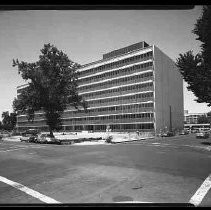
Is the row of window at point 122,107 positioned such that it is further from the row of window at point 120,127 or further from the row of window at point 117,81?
the row of window at point 117,81

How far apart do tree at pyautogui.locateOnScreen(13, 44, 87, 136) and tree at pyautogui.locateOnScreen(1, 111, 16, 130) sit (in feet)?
379

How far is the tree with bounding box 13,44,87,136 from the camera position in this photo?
1994 inches

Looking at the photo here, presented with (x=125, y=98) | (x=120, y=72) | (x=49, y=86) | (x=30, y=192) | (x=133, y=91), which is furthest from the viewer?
(x=120, y=72)

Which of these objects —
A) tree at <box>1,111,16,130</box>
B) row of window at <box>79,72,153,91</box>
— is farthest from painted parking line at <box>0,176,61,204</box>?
tree at <box>1,111,16,130</box>

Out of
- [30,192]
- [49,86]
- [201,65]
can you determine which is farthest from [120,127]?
[30,192]

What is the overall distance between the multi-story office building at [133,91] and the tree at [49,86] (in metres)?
22.1

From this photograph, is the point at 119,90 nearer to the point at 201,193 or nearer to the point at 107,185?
the point at 107,185

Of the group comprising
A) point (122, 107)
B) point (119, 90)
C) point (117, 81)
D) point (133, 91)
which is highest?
point (117, 81)

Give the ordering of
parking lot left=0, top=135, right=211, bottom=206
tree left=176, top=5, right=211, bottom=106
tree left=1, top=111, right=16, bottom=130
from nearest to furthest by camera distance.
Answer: parking lot left=0, top=135, right=211, bottom=206
tree left=176, top=5, right=211, bottom=106
tree left=1, top=111, right=16, bottom=130

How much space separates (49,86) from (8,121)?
5071 inches

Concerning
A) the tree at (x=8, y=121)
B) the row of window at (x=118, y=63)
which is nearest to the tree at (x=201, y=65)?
the row of window at (x=118, y=63)

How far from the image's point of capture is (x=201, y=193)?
29.8 feet

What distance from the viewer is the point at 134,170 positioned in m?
14.0

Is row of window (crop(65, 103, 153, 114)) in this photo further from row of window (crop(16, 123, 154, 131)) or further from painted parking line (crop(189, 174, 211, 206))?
painted parking line (crop(189, 174, 211, 206))
